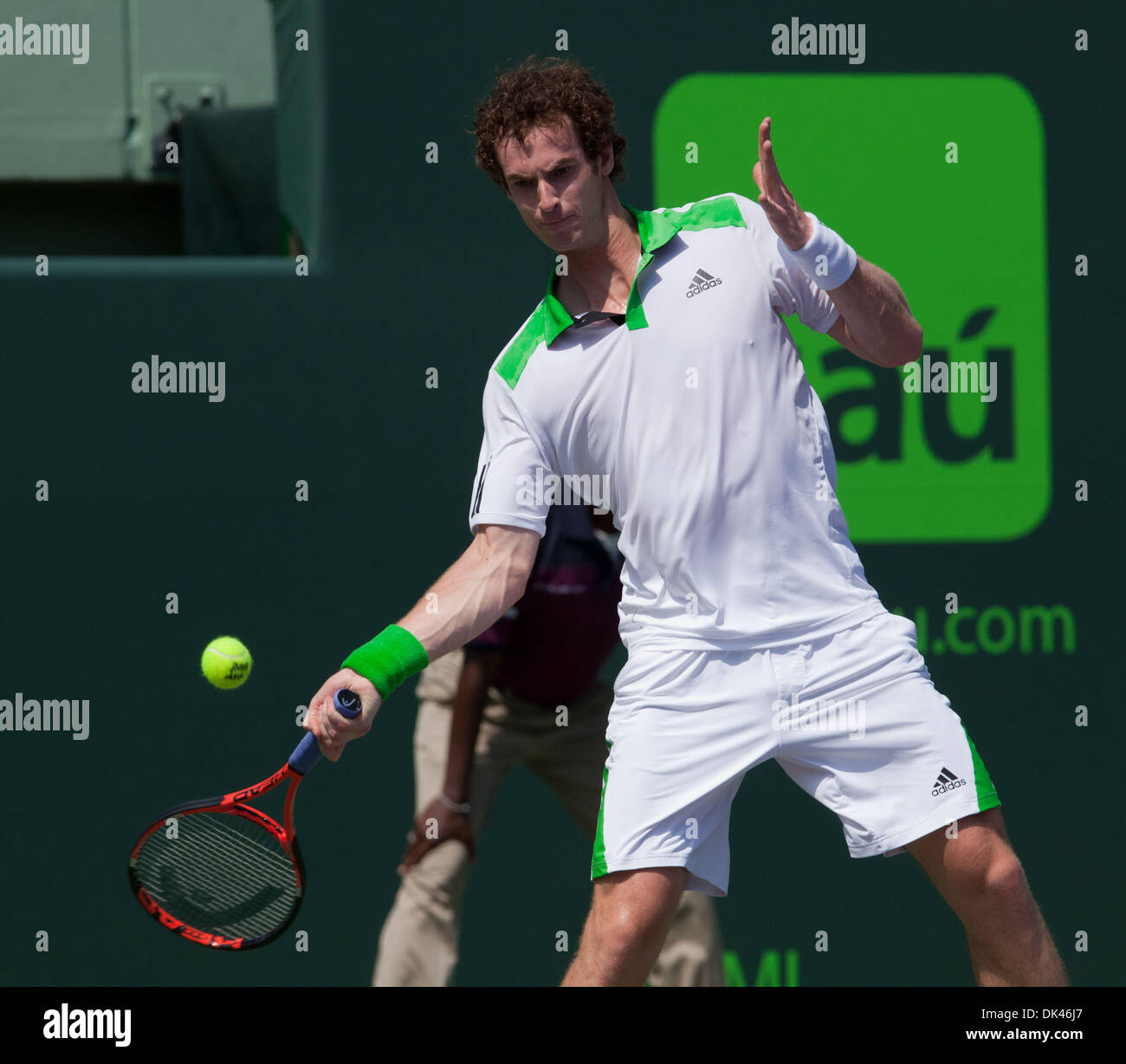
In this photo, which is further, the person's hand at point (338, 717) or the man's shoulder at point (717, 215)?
the man's shoulder at point (717, 215)

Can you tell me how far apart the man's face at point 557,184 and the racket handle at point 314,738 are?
2.77 ft

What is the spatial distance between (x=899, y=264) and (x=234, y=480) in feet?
5.88

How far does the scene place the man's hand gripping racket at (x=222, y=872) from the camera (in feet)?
9.47

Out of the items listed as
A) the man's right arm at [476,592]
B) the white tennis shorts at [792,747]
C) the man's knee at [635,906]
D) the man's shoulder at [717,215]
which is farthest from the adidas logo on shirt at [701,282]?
the man's knee at [635,906]

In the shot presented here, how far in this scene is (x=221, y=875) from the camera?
3.05 m

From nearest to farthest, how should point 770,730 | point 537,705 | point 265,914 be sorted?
point 770,730 < point 265,914 < point 537,705

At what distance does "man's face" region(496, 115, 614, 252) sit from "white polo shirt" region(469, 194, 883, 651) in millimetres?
110

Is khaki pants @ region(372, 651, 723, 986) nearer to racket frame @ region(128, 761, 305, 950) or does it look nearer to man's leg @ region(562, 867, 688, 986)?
racket frame @ region(128, 761, 305, 950)

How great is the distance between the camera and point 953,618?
4.34 m

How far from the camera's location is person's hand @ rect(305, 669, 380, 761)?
2.66 m

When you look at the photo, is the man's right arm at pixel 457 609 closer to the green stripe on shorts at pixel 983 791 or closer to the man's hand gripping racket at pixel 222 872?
the man's hand gripping racket at pixel 222 872

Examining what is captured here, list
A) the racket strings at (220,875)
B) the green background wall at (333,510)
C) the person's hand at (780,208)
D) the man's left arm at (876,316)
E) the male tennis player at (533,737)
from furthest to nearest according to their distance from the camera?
1. the green background wall at (333,510)
2. the male tennis player at (533,737)
3. the racket strings at (220,875)
4. the man's left arm at (876,316)
5. the person's hand at (780,208)

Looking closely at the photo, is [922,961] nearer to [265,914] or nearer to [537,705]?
[537,705]
